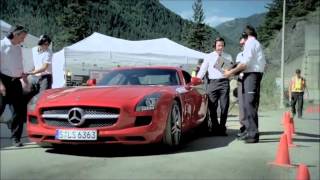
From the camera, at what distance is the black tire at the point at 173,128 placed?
719cm

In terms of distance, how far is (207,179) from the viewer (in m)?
5.43

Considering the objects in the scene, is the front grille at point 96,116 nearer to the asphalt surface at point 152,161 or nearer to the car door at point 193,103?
the asphalt surface at point 152,161

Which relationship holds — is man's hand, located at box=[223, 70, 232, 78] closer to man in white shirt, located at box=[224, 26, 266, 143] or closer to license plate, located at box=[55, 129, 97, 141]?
man in white shirt, located at box=[224, 26, 266, 143]

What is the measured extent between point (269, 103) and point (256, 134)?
20987 mm

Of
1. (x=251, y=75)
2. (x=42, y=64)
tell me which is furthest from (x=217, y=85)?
(x=42, y=64)

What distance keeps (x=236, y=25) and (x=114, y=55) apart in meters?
10.8

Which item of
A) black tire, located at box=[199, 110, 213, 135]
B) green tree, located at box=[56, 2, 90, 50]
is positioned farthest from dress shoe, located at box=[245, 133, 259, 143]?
green tree, located at box=[56, 2, 90, 50]

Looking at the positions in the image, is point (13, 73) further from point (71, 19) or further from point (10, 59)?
point (71, 19)

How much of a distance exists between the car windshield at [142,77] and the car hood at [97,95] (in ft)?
2.62

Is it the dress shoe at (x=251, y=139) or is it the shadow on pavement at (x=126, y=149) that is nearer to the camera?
the shadow on pavement at (x=126, y=149)

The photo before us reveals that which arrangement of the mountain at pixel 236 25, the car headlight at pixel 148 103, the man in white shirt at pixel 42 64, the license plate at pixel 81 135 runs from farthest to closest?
the mountain at pixel 236 25, the man in white shirt at pixel 42 64, the car headlight at pixel 148 103, the license plate at pixel 81 135

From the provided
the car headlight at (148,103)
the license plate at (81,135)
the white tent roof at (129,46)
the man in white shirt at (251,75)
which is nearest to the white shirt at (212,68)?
the man in white shirt at (251,75)

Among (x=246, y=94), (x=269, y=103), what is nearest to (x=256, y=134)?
(x=246, y=94)

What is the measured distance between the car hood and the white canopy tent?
34.6 feet
